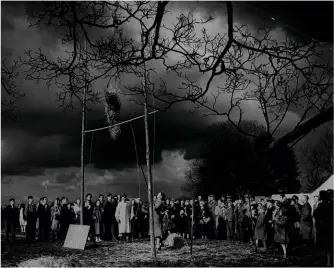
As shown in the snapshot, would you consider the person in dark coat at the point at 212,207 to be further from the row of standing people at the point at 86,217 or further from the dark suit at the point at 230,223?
the row of standing people at the point at 86,217

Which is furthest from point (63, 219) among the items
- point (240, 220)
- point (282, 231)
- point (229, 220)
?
point (282, 231)

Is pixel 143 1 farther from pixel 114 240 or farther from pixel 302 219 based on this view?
pixel 114 240

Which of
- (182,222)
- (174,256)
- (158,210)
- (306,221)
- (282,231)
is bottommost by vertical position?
(174,256)

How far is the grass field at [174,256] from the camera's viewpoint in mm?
10094

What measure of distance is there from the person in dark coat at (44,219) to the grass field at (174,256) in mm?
3020

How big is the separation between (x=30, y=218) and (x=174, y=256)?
805 cm

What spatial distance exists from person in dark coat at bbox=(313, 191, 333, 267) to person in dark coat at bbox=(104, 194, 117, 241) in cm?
989

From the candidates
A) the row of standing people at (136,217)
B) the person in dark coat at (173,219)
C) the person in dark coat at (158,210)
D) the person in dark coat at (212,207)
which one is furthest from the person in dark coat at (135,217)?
the person in dark coat at (158,210)

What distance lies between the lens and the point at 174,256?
11.4m

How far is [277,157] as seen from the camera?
3871 mm

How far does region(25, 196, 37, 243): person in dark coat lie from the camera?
54.3 ft

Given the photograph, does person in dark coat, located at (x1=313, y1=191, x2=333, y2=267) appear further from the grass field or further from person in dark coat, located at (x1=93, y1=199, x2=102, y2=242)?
person in dark coat, located at (x1=93, y1=199, x2=102, y2=242)

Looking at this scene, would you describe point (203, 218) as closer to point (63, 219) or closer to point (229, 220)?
point (229, 220)

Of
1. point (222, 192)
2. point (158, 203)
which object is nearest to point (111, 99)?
point (158, 203)
